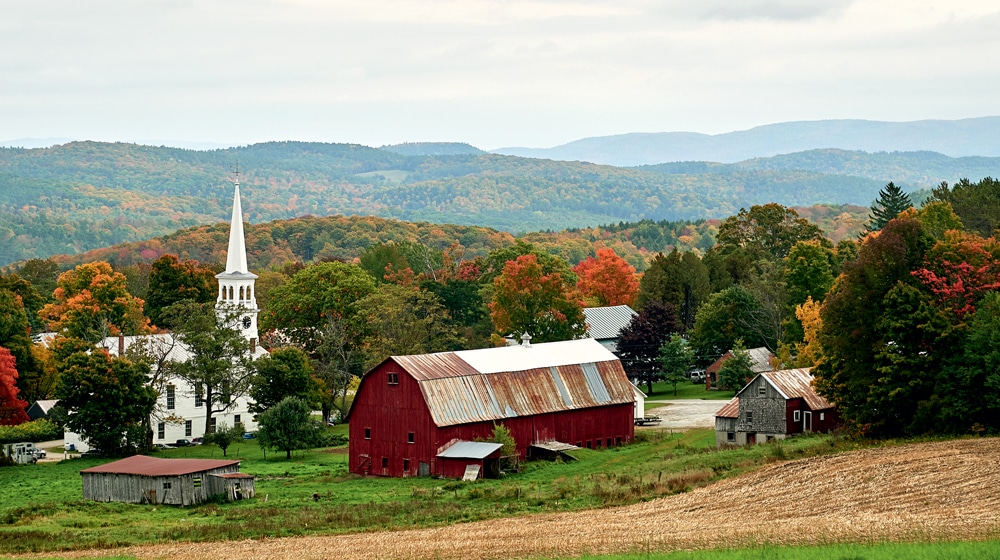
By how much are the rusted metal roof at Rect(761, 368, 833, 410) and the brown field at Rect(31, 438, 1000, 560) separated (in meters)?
13.8

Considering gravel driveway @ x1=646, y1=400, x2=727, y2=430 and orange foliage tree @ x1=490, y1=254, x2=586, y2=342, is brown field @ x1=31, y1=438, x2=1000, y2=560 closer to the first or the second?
gravel driveway @ x1=646, y1=400, x2=727, y2=430

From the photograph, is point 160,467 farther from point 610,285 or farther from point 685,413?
point 610,285

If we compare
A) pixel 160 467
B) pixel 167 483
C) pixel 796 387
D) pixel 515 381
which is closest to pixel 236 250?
pixel 515 381

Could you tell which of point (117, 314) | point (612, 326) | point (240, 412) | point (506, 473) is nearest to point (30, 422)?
point (240, 412)

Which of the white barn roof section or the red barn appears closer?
the red barn

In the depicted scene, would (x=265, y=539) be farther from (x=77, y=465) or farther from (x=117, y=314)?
(x=117, y=314)

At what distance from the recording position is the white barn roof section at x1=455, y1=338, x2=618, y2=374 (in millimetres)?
67062

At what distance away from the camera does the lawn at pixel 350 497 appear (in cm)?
4447

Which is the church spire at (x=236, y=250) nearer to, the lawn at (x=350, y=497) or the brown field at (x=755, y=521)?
the lawn at (x=350, y=497)

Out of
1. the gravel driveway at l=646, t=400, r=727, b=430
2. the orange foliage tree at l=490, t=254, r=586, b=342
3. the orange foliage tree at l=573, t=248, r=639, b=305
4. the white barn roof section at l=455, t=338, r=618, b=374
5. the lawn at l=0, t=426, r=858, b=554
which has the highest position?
the orange foliage tree at l=573, t=248, r=639, b=305

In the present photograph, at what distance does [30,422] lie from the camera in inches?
3105

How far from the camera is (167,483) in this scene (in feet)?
177

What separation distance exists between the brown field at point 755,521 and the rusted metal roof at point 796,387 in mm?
13812

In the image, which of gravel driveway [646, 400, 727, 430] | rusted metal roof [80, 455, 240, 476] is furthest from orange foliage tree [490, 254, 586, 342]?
rusted metal roof [80, 455, 240, 476]
